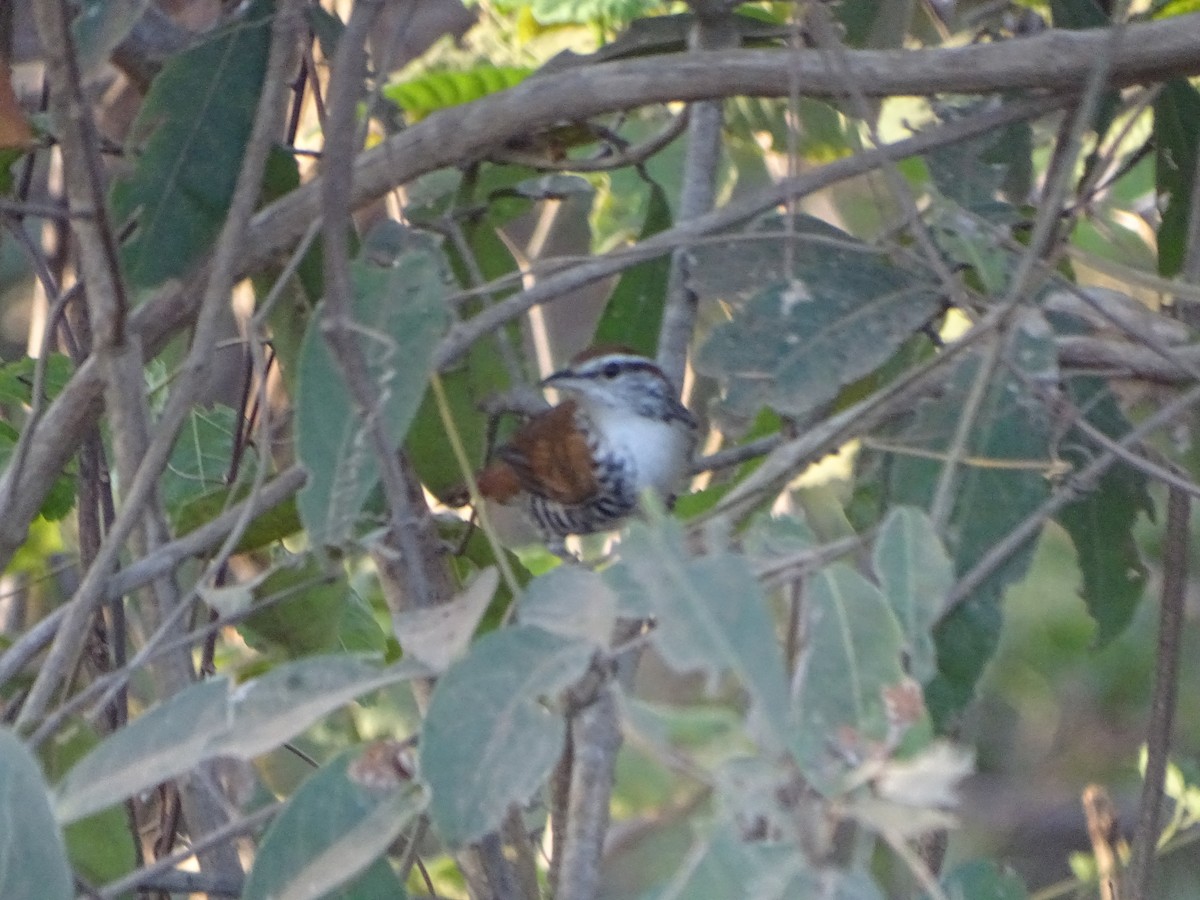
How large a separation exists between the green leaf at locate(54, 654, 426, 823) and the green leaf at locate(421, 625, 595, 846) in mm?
71

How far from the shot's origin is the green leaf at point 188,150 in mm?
1887

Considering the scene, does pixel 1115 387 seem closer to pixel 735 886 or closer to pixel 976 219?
pixel 976 219

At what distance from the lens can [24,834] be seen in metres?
1.11

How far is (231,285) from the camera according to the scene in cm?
174

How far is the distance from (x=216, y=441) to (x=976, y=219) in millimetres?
1360

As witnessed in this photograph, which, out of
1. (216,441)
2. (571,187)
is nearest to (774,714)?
(571,187)

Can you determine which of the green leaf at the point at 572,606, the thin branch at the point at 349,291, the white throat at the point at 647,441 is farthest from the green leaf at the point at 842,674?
Result: the white throat at the point at 647,441

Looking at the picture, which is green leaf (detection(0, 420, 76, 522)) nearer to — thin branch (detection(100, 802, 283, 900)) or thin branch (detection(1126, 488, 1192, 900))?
thin branch (detection(100, 802, 283, 900))

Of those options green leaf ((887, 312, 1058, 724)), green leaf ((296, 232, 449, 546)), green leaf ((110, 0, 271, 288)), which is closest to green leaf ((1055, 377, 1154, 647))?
green leaf ((887, 312, 1058, 724))

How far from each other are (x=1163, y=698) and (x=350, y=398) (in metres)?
1.18

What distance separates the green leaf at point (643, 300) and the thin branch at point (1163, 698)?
34.3 inches

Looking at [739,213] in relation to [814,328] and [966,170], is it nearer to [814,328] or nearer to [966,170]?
[814,328]

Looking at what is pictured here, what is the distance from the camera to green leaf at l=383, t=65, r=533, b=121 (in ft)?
8.70

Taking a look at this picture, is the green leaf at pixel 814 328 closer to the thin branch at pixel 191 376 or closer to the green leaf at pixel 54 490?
the thin branch at pixel 191 376
